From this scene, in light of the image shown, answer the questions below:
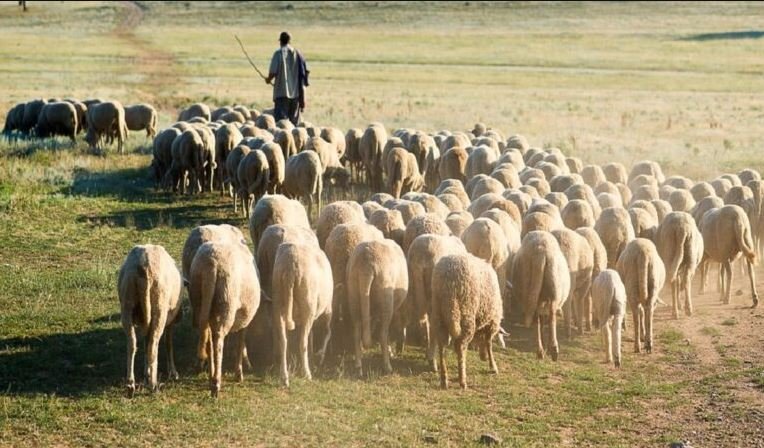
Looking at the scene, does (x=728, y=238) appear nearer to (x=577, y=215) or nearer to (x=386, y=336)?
(x=577, y=215)

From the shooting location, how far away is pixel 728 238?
1400 cm

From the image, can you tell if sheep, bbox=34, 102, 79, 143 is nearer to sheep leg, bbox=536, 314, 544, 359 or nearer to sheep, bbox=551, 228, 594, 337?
sheep, bbox=551, 228, 594, 337

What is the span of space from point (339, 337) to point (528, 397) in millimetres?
2605

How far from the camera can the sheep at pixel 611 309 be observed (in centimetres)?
1139

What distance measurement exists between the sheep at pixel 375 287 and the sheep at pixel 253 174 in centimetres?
780

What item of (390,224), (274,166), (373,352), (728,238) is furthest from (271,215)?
(728,238)

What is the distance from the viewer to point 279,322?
32.6 feet

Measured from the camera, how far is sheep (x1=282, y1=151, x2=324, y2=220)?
58.9 ft

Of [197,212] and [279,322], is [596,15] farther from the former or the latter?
[279,322]

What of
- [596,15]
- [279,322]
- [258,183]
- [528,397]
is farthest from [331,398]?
[596,15]

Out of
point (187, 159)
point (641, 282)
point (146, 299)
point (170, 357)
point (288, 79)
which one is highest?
point (288, 79)

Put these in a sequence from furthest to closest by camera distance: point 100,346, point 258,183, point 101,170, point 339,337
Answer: point 101,170 → point 258,183 → point 339,337 → point 100,346

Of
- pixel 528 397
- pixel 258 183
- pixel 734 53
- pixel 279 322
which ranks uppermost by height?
pixel 734 53

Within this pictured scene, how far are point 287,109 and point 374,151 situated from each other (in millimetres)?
3524
